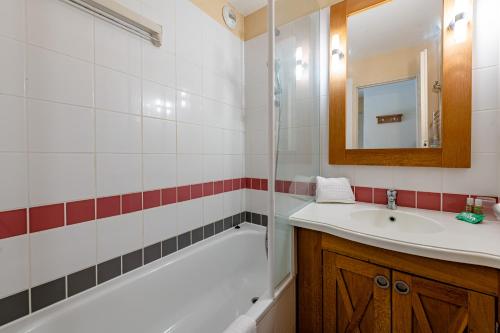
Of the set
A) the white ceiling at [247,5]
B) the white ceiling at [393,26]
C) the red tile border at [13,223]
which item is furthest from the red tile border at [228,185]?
the white ceiling at [247,5]

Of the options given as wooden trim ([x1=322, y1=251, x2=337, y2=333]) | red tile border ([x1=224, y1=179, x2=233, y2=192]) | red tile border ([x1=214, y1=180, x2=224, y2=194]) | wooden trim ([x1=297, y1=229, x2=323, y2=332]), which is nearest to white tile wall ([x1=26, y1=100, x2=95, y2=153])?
red tile border ([x1=214, y1=180, x2=224, y2=194])

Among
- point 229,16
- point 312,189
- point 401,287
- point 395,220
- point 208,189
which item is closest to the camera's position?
point 401,287

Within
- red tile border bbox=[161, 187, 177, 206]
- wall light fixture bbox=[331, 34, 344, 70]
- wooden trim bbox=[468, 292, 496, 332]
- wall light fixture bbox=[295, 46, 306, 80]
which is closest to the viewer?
wooden trim bbox=[468, 292, 496, 332]

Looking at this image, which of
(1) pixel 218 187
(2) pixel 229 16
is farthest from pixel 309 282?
(2) pixel 229 16

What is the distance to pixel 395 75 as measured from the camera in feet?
3.84

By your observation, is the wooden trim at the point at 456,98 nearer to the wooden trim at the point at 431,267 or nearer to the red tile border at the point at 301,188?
the wooden trim at the point at 431,267

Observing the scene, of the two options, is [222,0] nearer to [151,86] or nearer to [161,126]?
[151,86]

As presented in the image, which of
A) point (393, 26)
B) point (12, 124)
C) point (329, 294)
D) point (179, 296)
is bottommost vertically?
point (179, 296)

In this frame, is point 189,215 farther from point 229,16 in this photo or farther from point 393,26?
point 393,26

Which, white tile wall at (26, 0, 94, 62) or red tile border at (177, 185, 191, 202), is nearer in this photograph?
white tile wall at (26, 0, 94, 62)

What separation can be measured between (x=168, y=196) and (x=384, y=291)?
1.13 meters

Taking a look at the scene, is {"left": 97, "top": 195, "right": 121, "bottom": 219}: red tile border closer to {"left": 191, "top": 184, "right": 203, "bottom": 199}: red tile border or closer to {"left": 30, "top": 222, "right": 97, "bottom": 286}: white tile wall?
{"left": 30, "top": 222, "right": 97, "bottom": 286}: white tile wall

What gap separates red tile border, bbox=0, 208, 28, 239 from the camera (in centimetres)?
70

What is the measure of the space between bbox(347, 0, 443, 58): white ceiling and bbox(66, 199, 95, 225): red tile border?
1.66 meters
